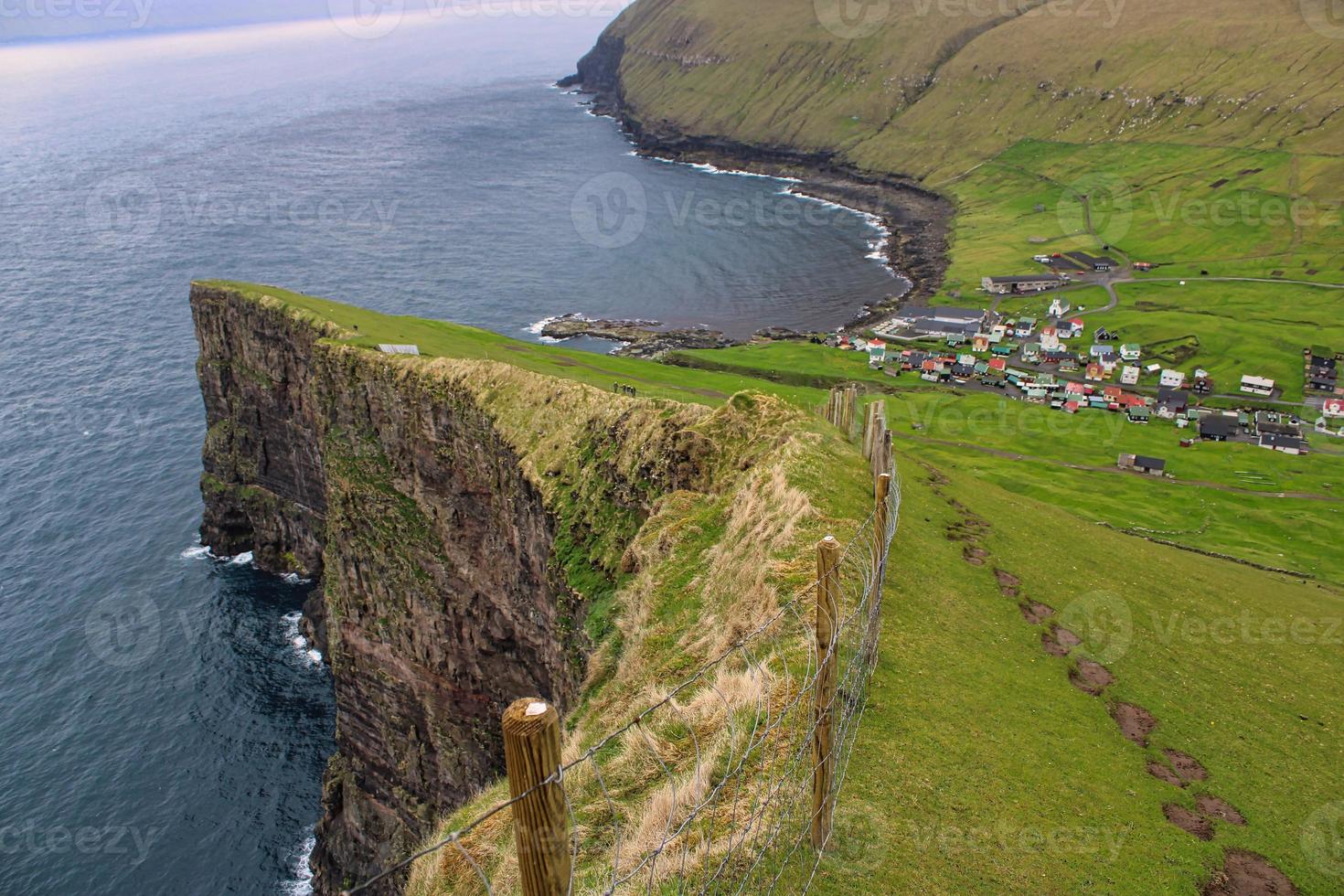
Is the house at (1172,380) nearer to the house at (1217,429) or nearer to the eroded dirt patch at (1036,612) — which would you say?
the house at (1217,429)

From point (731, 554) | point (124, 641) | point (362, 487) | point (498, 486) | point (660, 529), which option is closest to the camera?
point (731, 554)

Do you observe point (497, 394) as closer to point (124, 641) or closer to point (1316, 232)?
point (124, 641)

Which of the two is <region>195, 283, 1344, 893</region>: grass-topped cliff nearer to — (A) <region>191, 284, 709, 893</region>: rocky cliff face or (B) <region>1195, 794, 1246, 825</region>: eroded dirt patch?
(B) <region>1195, 794, 1246, 825</region>: eroded dirt patch

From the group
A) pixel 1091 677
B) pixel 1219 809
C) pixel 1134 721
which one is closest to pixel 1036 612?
pixel 1091 677

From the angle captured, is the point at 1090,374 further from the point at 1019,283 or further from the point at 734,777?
the point at 734,777

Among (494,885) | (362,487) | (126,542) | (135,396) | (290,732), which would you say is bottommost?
(290,732)

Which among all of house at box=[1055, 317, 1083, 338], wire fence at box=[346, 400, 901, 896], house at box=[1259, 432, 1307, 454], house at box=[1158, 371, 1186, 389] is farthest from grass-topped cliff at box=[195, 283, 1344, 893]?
house at box=[1055, 317, 1083, 338]

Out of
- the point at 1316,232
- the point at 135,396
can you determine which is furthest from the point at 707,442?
the point at 1316,232
